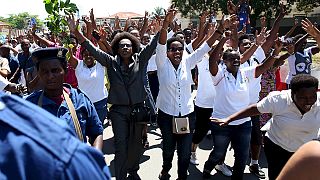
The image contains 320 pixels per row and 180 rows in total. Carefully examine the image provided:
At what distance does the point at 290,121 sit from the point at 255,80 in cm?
154

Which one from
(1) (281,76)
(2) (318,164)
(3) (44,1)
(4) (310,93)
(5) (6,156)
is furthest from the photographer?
(1) (281,76)

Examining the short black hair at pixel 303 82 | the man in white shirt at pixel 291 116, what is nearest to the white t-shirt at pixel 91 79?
the man in white shirt at pixel 291 116

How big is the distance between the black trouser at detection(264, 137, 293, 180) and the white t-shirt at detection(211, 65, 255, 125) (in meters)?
0.75

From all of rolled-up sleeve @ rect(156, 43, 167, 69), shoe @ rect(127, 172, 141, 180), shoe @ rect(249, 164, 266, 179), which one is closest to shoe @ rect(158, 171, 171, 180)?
shoe @ rect(127, 172, 141, 180)

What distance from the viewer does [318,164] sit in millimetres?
1654

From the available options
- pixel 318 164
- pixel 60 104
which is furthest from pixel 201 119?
pixel 318 164

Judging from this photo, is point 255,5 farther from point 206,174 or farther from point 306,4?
point 206,174

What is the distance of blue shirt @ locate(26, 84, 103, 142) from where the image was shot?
101 inches

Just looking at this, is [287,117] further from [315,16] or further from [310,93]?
[315,16]

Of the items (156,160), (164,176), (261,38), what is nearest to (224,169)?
(164,176)

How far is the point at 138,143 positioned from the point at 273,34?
2.70 m

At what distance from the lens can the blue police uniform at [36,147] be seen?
73 centimetres

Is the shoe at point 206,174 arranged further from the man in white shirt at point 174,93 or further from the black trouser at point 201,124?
the black trouser at point 201,124

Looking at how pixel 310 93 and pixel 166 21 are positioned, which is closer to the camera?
pixel 310 93
